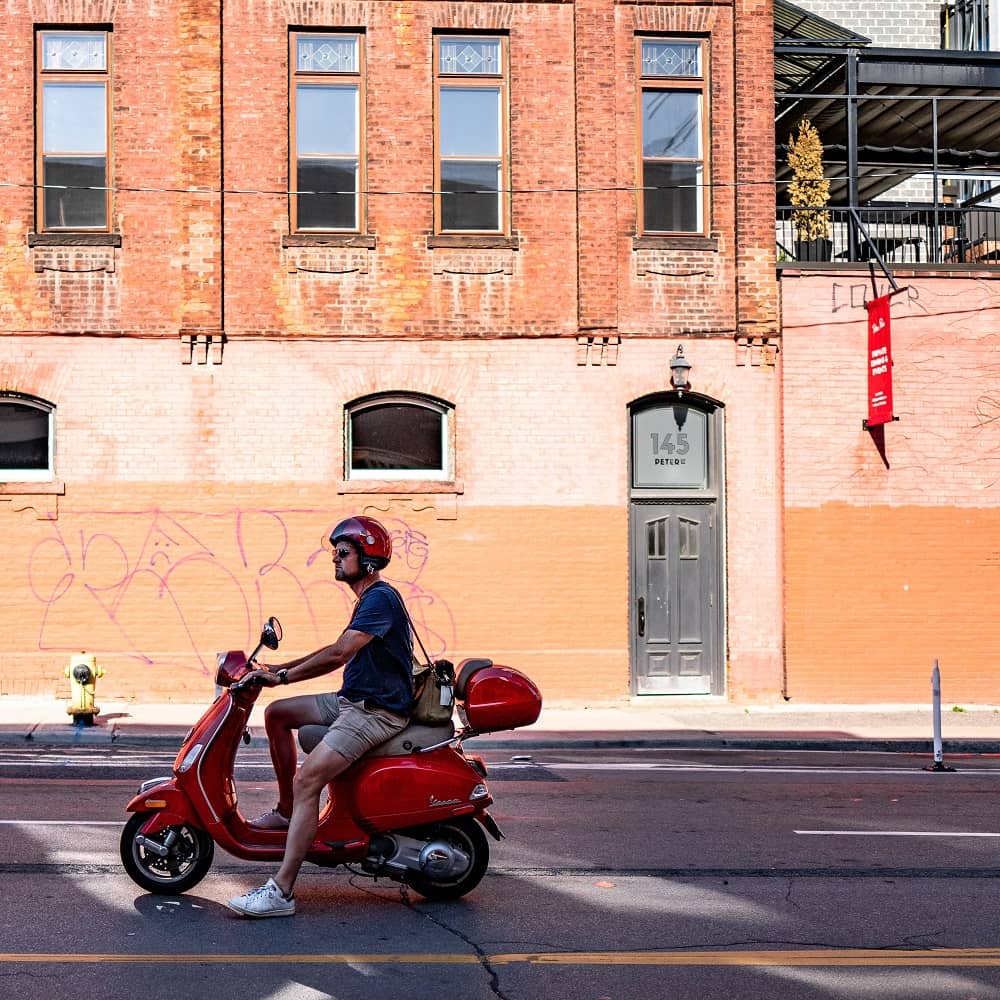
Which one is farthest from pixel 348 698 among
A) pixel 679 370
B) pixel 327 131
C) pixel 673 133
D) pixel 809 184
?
pixel 809 184

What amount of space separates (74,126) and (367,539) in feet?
44.7

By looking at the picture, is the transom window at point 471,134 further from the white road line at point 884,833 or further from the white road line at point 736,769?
the white road line at point 884,833

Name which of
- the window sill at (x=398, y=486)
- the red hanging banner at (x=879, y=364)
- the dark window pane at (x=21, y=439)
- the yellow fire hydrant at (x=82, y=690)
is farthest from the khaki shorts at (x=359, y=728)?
the red hanging banner at (x=879, y=364)

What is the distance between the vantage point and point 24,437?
60.6 ft

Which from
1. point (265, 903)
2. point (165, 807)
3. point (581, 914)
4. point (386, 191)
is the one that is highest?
point (386, 191)

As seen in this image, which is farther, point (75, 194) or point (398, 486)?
point (75, 194)

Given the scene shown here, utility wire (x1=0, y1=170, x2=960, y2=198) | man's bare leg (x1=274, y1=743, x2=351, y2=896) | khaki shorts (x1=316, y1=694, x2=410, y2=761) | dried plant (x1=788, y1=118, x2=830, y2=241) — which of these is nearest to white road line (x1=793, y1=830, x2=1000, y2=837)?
khaki shorts (x1=316, y1=694, x2=410, y2=761)

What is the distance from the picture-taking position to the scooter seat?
7.09 metres

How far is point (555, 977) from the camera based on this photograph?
6.11 meters

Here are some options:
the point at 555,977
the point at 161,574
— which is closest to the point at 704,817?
the point at 555,977

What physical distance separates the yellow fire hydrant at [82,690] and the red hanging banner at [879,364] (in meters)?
9.95

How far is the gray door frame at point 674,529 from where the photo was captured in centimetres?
1911

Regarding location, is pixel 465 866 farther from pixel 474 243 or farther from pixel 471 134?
pixel 471 134

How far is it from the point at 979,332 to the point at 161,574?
11.0 m
